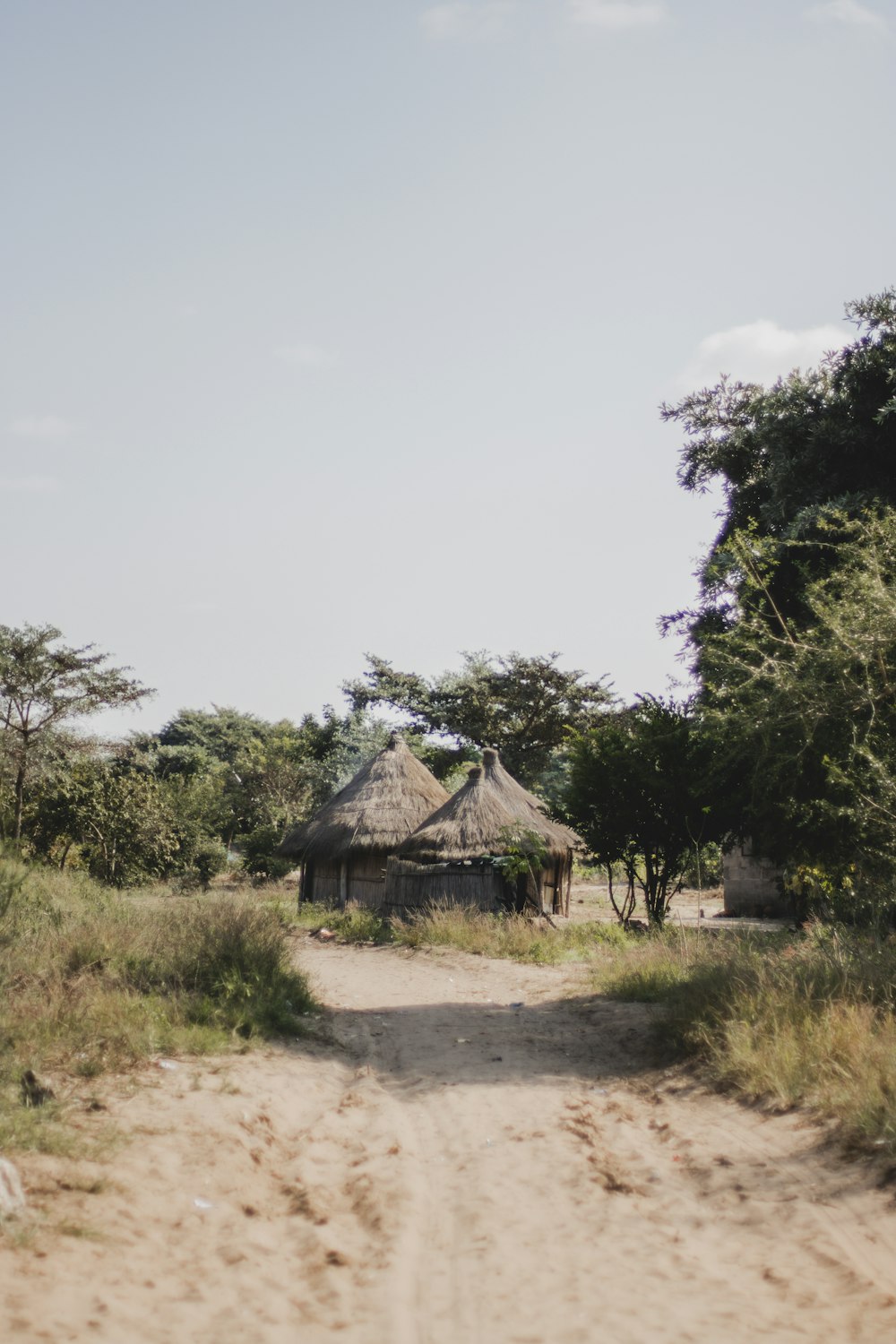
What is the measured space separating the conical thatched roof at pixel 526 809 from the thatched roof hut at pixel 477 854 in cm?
3

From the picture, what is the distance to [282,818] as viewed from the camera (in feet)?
113

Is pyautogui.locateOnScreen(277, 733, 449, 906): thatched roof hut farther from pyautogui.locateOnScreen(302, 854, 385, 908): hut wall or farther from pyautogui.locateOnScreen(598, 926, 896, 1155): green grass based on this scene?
pyautogui.locateOnScreen(598, 926, 896, 1155): green grass

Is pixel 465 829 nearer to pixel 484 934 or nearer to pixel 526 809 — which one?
pixel 526 809

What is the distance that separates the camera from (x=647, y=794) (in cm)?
1539

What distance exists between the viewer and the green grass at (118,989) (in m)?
5.93

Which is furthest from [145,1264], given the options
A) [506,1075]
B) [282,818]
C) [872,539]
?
[282,818]

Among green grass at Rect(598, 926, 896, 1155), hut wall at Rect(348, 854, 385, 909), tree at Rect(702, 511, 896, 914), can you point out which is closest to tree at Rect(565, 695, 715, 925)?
tree at Rect(702, 511, 896, 914)

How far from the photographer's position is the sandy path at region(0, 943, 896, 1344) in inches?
142

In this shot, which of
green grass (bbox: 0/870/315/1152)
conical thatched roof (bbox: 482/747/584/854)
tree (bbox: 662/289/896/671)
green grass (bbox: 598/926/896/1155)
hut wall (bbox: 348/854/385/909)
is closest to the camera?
green grass (bbox: 598/926/896/1155)

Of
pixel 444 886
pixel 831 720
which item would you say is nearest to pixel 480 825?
pixel 444 886

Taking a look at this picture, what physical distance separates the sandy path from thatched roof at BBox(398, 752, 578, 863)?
11220 millimetres

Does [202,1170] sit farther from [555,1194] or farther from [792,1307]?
[792,1307]

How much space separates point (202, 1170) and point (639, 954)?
6742 mm

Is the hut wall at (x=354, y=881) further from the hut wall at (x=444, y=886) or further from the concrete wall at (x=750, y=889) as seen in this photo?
the concrete wall at (x=750, y=889)
